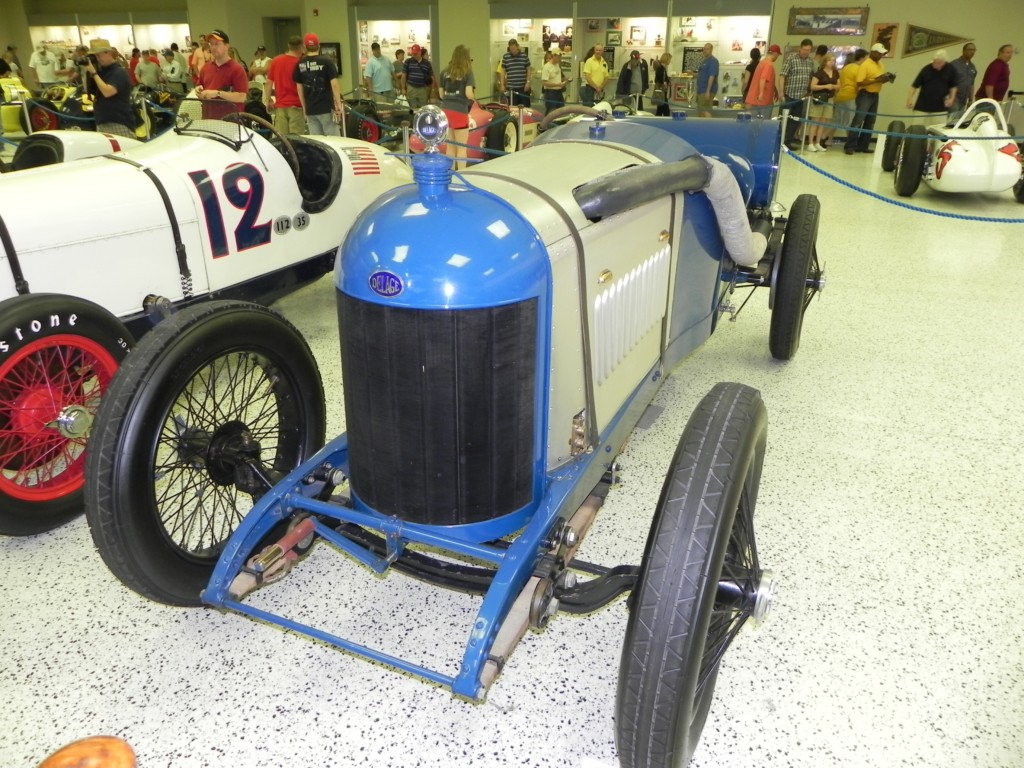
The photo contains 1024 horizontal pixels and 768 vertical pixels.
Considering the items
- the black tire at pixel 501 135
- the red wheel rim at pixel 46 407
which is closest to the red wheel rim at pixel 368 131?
the black tire at pixel 501 135

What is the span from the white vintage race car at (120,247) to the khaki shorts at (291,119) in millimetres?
3509

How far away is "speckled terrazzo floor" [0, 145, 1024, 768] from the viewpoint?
177 cm

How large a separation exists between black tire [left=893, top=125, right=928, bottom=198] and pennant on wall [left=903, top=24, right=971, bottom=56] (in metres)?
7.67

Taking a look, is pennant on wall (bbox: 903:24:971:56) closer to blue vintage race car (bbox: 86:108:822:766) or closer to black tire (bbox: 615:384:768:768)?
blue vintage race car (bbox: 86:108:822:766)

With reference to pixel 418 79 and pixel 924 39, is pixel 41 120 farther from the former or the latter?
pixel 924 39

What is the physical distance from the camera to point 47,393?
247cm

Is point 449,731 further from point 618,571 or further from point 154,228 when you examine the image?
point 154,228

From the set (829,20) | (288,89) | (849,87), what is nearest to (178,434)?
(288,89)

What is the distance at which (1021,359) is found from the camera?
4.05m

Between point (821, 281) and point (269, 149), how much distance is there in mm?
2906

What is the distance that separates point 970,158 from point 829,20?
8.26m

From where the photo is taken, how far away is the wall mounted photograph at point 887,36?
13992 millimetres

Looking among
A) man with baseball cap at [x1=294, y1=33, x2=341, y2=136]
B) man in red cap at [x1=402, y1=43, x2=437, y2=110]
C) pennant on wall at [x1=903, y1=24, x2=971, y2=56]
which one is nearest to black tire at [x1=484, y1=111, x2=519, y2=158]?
man with baseball cap at [x1=294, y1=33, x2=341, y2=136]

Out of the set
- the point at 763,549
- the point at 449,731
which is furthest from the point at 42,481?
the point at 763,549
